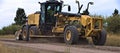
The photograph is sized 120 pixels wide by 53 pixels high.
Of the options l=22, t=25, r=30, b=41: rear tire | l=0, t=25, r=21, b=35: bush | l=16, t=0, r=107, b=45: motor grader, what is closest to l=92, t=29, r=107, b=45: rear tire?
l=16, t=0, r=107, b=45: motor grader

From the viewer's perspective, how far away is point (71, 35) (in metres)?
27.6

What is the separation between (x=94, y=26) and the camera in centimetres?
2777

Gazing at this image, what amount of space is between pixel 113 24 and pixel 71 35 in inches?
794

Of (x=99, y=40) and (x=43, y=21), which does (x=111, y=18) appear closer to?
(x=43, y=21)

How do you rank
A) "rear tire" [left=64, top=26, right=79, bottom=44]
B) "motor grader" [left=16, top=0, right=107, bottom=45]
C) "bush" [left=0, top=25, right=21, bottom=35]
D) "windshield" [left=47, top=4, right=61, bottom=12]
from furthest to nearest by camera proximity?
"bush" [left=0, top=25, right=21, bottom=35] → "windshield" [left=47, top=4, right=61, bottom=12] → "motor grader" [left=16, top=0, right=107, bottom=45] → "rear tire" [left=64, top=26, right=79, bottom=44]

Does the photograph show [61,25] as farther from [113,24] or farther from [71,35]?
[113,24]

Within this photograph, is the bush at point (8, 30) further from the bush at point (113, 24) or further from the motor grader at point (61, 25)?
the motor grader at point (61, 25)

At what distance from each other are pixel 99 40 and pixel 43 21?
6164 mm

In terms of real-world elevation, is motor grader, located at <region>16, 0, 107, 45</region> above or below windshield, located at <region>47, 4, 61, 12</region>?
below

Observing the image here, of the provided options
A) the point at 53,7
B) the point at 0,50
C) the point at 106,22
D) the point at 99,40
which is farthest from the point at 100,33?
the point at 106,22

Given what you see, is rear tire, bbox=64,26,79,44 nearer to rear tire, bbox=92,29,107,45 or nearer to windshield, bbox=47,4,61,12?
rear tire, bbox=92,29,107,45

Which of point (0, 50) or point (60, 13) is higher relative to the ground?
point (60, 13)

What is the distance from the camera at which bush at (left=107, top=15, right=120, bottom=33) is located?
46.4 metres

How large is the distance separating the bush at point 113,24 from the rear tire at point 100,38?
704 inches
